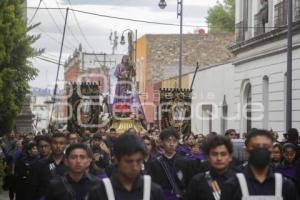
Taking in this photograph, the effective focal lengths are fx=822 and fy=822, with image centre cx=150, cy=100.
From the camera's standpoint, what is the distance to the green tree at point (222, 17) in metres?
72.4

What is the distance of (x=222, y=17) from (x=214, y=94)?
116ft

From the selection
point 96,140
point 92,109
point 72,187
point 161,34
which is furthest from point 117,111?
point 161,34

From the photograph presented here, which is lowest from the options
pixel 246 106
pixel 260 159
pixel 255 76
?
pixel 260 159

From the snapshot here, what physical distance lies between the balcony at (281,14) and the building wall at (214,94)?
6711 mm

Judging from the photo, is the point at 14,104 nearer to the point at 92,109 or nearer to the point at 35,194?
the point at 35,194

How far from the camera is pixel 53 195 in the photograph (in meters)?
6.83

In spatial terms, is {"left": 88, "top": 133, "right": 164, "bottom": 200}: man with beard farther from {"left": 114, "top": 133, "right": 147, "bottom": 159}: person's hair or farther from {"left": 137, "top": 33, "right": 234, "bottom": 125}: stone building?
{"left": 137, "top": 33, "right": 234, "bottom": 125}: stone building

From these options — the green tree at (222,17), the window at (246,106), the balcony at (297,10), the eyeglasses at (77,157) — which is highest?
the green tree at (222,17)

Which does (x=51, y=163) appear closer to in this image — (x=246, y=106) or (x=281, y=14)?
(x=281, y=14)

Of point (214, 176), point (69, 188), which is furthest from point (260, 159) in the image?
point (69, 188)

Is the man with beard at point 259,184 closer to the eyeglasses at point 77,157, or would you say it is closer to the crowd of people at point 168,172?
the crowd of people at point 168,172

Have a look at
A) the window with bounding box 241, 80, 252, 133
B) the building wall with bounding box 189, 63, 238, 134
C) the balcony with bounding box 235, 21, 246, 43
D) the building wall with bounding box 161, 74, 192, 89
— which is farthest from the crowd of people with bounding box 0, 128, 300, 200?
the building wall with bounding box 161, 74, 192, 89

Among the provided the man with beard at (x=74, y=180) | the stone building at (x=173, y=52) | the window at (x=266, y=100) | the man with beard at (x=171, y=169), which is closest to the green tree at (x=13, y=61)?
the man with beard at (x=171, y=169)

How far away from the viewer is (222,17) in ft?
243
